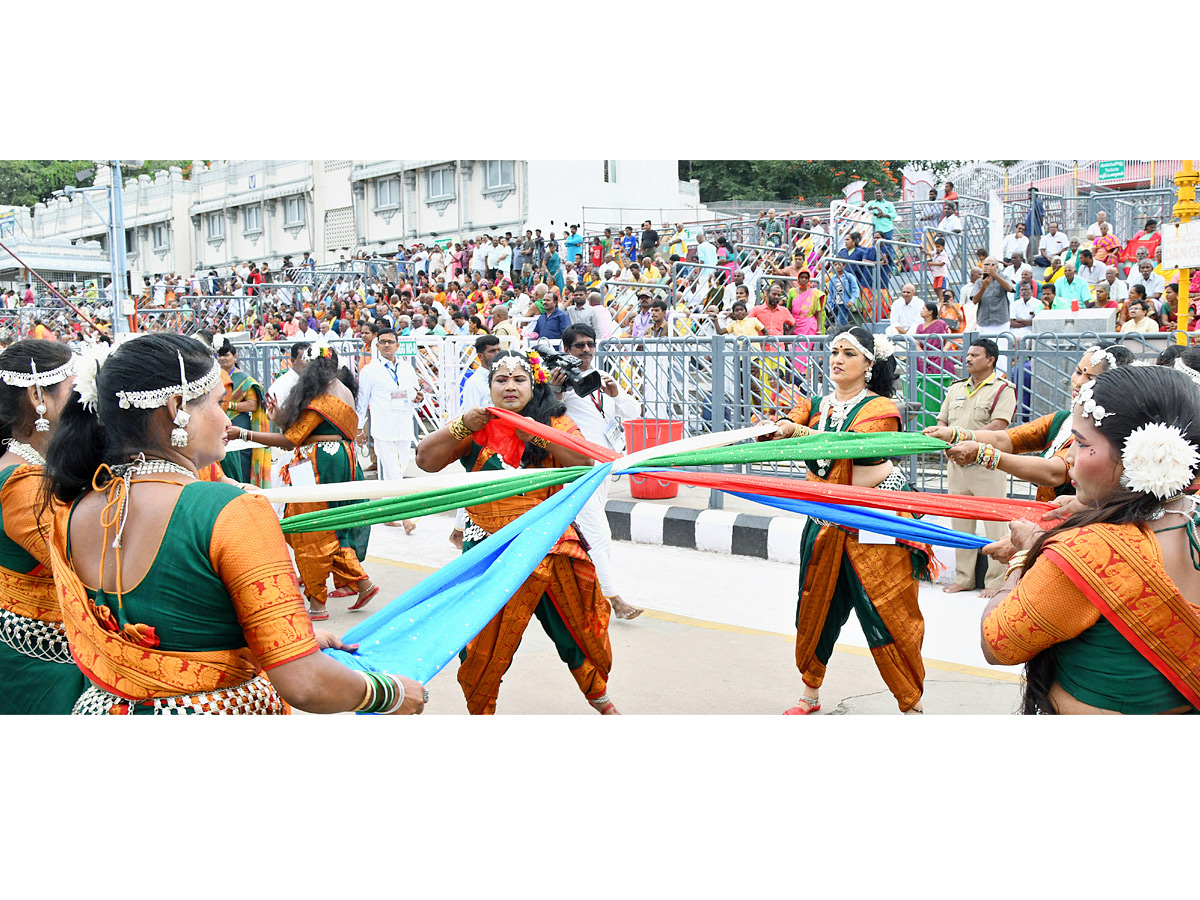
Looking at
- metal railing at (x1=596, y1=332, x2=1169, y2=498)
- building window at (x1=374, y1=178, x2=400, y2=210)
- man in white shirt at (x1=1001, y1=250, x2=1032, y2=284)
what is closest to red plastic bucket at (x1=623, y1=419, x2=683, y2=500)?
metal railing at (x1=596, y1=332, x2=1169, y2=498)

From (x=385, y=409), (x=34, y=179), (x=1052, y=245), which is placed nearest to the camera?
(x=385, y=409)

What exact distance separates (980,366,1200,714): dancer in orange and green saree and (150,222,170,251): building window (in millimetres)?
46399

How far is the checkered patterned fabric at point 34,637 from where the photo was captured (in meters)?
2.80

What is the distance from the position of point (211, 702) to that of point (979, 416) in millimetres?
5465

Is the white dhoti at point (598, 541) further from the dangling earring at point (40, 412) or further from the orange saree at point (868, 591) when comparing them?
the dangling earring at point (40, 412)

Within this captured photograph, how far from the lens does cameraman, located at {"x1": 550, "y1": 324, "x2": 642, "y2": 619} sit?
523 centimetres

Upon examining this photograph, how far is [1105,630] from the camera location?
220cm

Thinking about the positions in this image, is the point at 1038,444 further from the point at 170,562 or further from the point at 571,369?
the point at 170,562

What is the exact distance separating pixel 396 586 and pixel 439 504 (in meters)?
3.76

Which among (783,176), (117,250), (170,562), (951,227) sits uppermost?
(783,176)

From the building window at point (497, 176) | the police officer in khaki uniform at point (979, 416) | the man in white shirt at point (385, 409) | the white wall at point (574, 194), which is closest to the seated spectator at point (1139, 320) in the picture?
the police officer in khaki uniform at point (979, 416)

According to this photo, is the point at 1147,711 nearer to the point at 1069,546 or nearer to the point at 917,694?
the point at 1069,546

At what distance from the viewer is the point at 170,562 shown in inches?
80.0

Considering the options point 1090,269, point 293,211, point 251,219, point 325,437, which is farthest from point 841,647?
point 251,219
